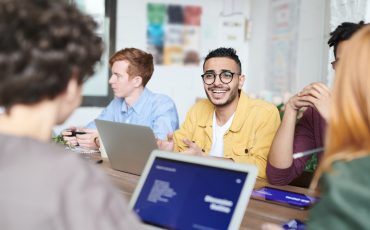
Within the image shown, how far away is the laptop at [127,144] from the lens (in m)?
1.82

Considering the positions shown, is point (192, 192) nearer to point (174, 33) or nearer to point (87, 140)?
point (87, 140)

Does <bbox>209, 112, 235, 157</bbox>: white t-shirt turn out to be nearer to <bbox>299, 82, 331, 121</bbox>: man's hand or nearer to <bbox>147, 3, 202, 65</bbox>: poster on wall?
<bbox>299, 82, 331, 121</bbox>: man's hand

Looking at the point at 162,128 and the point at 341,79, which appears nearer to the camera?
the point at 341,79

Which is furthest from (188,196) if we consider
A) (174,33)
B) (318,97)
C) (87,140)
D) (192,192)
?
(174,33)

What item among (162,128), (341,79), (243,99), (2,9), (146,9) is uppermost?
(146,9)

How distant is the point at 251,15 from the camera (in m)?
4.90

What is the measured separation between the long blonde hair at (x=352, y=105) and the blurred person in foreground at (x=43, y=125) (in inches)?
17.3

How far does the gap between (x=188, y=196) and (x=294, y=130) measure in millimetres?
970

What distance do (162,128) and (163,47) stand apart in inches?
78.0

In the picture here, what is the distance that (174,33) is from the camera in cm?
467

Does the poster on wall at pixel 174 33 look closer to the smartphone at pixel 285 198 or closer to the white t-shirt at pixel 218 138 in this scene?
the white t-shirt at pixel 218 138

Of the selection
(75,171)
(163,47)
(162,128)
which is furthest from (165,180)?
(163,47)

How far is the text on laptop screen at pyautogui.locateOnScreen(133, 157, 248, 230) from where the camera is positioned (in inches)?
43.8

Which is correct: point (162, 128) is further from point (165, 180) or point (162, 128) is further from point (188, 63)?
point (188, 63)
